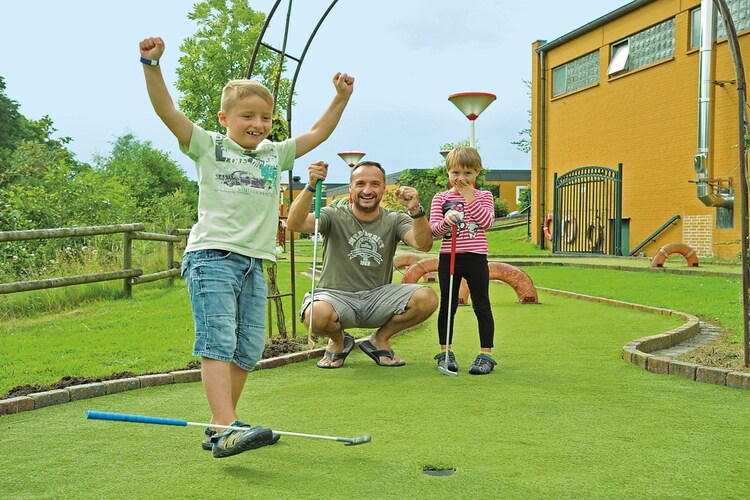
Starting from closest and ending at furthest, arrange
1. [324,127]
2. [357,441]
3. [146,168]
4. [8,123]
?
[357,441]
[324,127]
[8,123]
[146,168]

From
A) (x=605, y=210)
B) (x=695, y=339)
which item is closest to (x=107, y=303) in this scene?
(x=695, y=339)

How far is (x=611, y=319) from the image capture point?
7.65m

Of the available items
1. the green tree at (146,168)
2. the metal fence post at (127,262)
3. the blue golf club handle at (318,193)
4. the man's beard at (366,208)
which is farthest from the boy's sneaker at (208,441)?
the green tree at (146,168)

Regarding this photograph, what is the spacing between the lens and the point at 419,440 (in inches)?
126

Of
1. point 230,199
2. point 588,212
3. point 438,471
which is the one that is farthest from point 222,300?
point 588,212

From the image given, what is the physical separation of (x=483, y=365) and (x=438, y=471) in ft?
6.77

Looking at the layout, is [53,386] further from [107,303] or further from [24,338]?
[107,303]

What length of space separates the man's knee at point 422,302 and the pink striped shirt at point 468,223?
1.09 feet

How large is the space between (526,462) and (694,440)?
2.60 feet

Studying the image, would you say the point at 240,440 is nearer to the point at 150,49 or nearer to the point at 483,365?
the point at 150,49

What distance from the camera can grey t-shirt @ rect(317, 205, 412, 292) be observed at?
530 centimetres

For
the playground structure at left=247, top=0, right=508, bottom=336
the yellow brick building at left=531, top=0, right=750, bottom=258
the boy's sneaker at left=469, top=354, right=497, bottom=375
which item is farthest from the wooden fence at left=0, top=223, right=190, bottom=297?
the yellow brick building at left=531, top=0, right=750, bottom=258

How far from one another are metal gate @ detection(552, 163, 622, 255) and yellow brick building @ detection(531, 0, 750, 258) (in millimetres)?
290

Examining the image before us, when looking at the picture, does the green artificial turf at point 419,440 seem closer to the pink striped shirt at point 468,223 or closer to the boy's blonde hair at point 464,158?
the pink striped shirt at point 468,223
